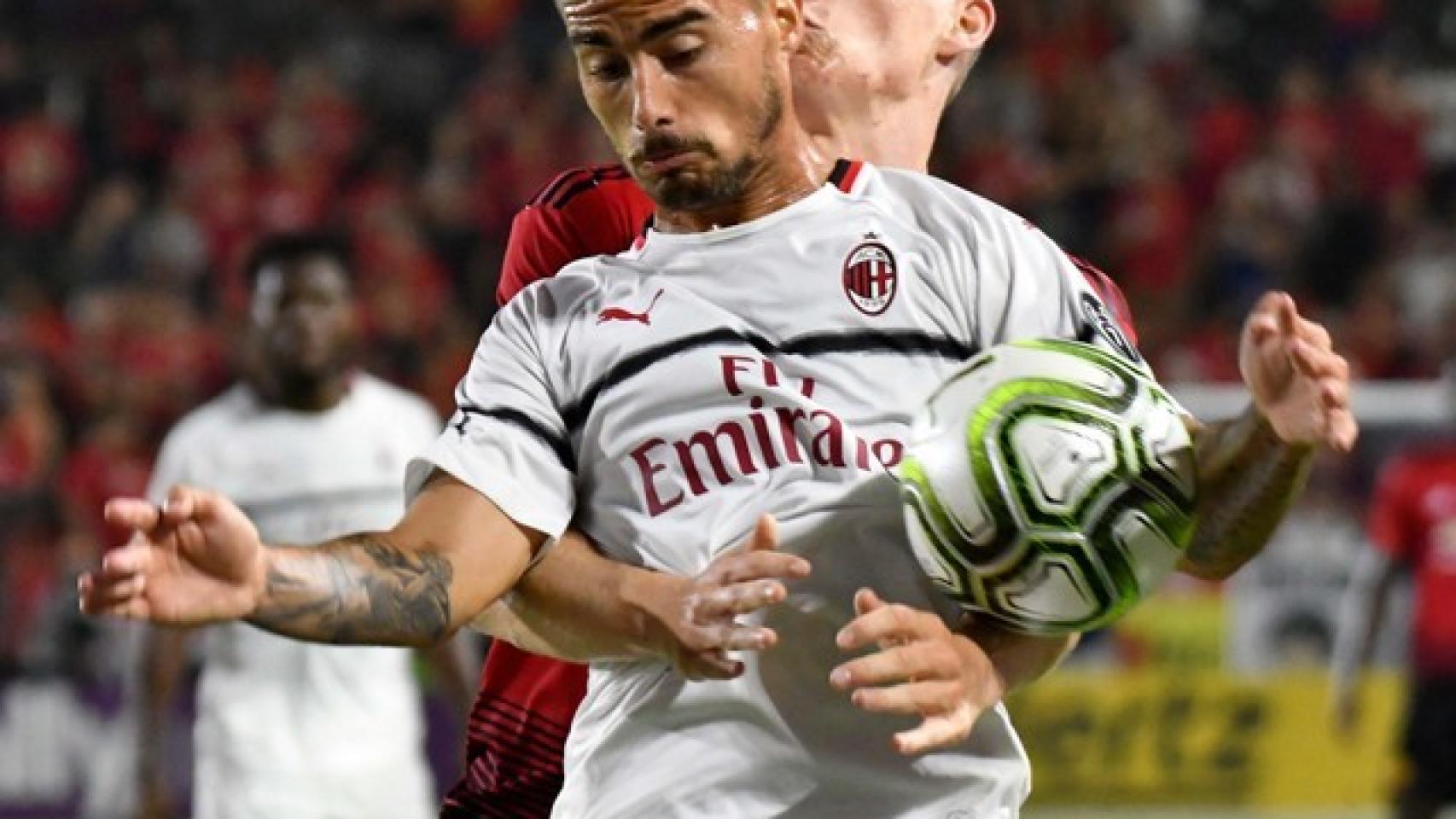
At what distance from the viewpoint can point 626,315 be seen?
311cm

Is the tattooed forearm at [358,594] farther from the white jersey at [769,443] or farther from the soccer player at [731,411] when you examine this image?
the white jersey at [769,443]

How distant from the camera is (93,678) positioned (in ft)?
34.5

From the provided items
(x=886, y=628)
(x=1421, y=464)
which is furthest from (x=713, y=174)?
(x=1421, y=464)

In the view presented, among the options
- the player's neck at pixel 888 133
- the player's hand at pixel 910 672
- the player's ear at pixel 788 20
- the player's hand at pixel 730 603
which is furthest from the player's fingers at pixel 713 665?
the player's neck at pixel 888 133

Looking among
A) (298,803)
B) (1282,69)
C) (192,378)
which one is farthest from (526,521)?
(1282,69)

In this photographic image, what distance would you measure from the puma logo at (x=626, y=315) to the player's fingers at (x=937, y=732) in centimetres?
63

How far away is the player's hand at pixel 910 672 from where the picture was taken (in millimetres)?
2707

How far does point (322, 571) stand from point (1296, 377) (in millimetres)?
1117

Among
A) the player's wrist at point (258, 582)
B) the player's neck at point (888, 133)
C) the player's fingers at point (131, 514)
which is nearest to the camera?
the player's fingers at point (131, 514)

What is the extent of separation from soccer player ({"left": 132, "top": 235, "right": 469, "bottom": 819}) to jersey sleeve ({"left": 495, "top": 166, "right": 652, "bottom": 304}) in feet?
10.6

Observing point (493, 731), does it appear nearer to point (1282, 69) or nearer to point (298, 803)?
point (298, 803)

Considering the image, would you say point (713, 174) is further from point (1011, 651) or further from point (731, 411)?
point (1011, 651)

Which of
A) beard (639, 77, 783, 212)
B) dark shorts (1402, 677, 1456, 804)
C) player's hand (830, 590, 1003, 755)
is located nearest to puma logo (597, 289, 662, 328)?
beard (639, 77, 783, 212)

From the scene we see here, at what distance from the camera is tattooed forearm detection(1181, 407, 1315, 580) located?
112 inches
